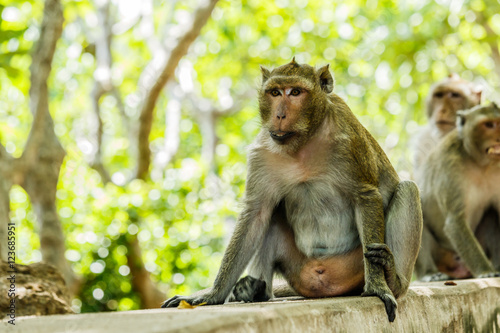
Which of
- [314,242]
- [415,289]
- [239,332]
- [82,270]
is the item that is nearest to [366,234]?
[314,242]

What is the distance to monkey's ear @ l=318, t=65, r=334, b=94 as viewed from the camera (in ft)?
12.4

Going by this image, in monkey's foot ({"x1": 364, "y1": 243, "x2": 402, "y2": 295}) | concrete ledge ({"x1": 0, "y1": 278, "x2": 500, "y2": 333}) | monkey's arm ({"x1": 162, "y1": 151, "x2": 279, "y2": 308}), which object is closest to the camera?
concrete ledge ({"x1": 0, "y1": 278, "x2": 500, "y2": 333})

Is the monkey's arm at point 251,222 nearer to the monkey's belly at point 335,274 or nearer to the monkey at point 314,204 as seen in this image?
the monkey at point 314,204

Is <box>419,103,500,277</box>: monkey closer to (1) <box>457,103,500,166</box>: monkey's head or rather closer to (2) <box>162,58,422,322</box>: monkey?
(1) <box>457,103,500,166</box>: monkey's head

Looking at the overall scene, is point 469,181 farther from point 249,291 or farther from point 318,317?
point 318,317

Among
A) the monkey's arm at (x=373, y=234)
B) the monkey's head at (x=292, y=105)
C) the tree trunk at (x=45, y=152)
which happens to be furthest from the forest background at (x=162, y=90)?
the monkey's arm at (x=373, y=234)

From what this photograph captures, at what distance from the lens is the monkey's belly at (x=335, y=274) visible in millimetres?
3732

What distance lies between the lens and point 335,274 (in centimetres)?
373

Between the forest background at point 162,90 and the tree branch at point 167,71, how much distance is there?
0.02 meters

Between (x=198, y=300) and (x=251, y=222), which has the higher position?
(x=251, y=222)

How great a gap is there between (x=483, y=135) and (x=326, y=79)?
259cm

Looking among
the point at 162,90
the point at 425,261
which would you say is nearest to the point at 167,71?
the point at 162,90

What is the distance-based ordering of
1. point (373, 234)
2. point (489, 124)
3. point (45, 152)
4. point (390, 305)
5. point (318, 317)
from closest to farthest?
1. point (318, 317)
2. point (390, 305)
3. point (373, 234)
4. point (489, 124)
5. point (45, 152)

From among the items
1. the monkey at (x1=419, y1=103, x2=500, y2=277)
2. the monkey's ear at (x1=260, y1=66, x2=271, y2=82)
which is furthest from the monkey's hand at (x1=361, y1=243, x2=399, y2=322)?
the monkey at (x1=419, y1=103, x2=500, y2=277)
